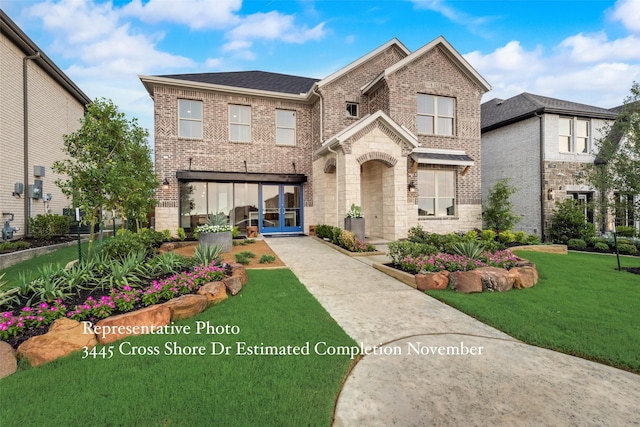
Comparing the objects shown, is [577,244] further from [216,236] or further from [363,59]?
[216,236]

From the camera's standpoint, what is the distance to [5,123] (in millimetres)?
9867

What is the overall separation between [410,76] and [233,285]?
12.0m

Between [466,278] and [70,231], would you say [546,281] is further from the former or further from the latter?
[70,231]

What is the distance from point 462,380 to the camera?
8.65 feet

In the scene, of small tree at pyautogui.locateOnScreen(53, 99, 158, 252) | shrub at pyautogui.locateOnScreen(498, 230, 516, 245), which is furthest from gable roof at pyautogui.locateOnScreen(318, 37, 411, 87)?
shrub at pyautogui.locateOnScreen(498, 230, 516, 245)

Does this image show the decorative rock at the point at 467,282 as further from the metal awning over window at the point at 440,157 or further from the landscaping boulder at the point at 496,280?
the metal awning over window at the point at 440,157

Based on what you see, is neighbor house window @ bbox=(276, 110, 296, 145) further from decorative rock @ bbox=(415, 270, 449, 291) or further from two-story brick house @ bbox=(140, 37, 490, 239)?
decorative rock @ bbox=(415, 270, 449, 291)

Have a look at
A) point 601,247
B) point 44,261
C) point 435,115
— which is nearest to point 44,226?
point 44,261

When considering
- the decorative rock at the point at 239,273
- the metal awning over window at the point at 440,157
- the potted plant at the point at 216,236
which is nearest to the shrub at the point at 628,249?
the metal awning over window at the point at 440,157

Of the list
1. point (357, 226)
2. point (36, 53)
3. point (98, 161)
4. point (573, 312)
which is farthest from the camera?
point (36, 53)

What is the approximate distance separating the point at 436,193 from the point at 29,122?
55.7ft

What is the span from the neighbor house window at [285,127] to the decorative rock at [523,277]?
1094cm

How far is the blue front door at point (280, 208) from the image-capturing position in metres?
13.9

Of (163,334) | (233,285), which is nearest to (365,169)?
(233,285)
